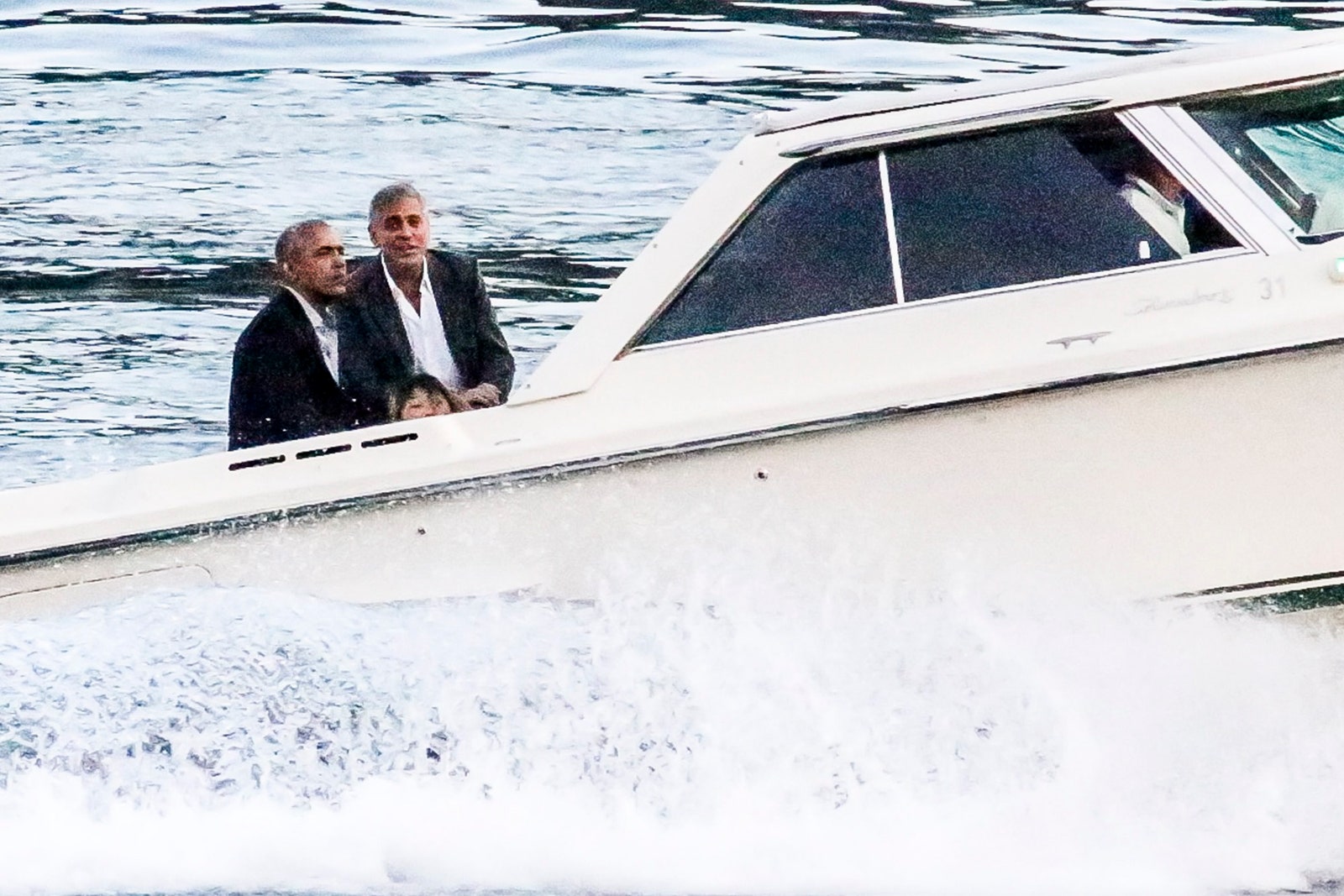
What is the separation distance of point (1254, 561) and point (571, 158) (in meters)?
8.91

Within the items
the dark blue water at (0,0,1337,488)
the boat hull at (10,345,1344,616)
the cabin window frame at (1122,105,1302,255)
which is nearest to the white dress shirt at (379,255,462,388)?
the boat hull at (10,345,1344,616)

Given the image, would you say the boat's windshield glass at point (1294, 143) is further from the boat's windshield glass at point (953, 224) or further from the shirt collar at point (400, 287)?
the shirt collar at point (400, 287)

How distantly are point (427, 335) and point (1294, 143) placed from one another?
2502 mm

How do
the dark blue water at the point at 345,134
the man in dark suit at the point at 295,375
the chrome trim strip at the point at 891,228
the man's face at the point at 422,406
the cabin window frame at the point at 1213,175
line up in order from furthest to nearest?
the dark blue water at the point at 345,134, the man in dark suit at the point at 295,375, the man's face at the point at 422,406, the chrome trim strip at the point at 891,228, the cabin window frame at the point at 1213,175

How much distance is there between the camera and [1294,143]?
509cm

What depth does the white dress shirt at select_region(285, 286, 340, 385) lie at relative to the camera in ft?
19.6

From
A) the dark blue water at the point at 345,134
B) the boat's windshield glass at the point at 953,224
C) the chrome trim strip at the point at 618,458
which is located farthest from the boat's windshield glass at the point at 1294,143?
the dark blue water at the point at 345,134

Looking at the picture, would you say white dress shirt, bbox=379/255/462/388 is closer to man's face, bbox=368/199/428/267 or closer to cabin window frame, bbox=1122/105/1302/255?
man's face, bbox=368/199/428/267

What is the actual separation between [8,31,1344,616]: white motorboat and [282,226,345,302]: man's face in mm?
862

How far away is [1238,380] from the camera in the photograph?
4.82m

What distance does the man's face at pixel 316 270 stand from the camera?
239 inches

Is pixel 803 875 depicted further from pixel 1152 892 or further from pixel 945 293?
pixel 945 293

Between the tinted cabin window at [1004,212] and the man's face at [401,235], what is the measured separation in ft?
5.54

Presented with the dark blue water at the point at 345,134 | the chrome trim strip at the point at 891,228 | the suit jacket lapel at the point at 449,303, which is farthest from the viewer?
the dark blue water at the point at 345,134
